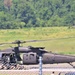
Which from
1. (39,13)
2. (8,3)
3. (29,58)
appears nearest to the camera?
(29,58)

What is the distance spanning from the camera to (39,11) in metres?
120

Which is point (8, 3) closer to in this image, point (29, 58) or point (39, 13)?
point (39, 13)

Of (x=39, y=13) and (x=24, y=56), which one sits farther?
(x=39, y=13)

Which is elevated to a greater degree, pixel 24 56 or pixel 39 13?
pixel 24 56

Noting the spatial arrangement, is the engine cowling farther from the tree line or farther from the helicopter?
the tree line

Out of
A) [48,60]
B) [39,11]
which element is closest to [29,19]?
[39,11]

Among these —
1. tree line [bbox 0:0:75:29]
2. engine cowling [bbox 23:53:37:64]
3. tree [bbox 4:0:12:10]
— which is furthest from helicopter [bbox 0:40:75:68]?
tree [bbox 4:0:12:10]

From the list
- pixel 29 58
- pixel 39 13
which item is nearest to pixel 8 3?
pixel 39 13

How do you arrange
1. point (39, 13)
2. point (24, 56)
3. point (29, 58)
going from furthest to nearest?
point (39, 13) → point (29, 58) → point (24, 56)

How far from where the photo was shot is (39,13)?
119 m

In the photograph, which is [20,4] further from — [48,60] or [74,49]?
[48,60]

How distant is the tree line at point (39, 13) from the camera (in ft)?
350

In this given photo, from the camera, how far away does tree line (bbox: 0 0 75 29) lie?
107m

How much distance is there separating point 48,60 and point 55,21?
274 feet
